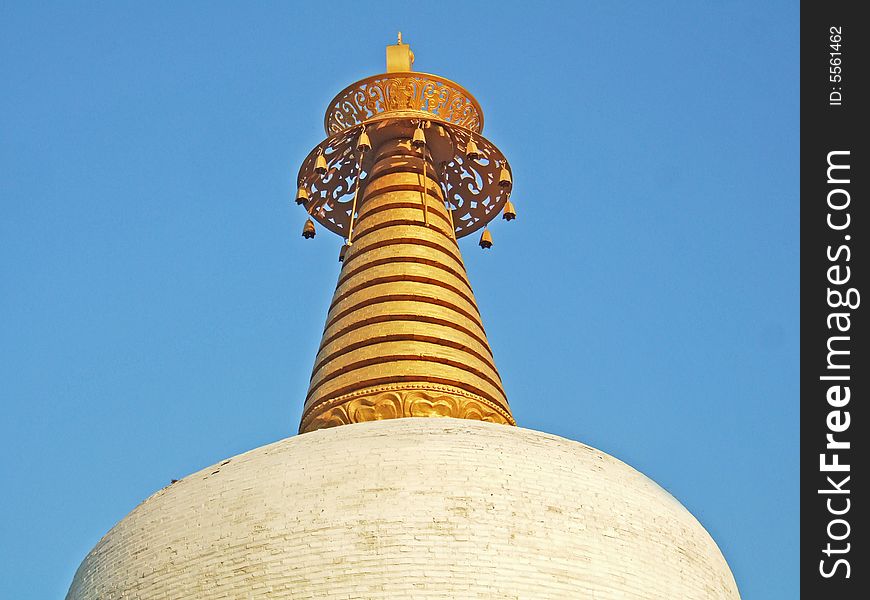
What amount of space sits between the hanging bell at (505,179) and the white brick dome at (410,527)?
15.4 feet

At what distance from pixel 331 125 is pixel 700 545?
6.59 m

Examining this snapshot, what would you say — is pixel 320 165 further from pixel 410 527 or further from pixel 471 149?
pixel 410 527

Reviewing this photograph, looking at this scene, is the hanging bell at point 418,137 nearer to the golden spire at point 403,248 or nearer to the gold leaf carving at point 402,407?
the golden spire at point 403,248

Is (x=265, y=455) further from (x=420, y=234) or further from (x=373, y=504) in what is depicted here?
(x=420, y=234)

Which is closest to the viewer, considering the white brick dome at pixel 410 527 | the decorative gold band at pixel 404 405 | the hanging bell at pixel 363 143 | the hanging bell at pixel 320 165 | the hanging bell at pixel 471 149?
the white brick dome at pixel 410 527

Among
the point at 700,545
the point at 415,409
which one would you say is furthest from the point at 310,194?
the point at 700,545

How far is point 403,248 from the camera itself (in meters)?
13.2

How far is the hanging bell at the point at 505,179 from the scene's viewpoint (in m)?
14.3

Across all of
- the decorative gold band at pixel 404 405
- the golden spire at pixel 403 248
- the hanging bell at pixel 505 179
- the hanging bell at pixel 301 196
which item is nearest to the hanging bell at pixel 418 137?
the golden spire at pixel 403 248

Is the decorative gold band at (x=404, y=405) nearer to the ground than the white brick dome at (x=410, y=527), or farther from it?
farther from it

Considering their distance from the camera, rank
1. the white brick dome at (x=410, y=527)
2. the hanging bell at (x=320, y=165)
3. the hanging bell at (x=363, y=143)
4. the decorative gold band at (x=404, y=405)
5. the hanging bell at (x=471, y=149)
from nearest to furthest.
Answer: the white brick dome at (x=410, y=527), the decorative gold band at (x=404, y=405), the hanging bell at (x=363, y=143), the hanging bell at (x=320, y=165), the hanging bell at (x=471, y=149)
